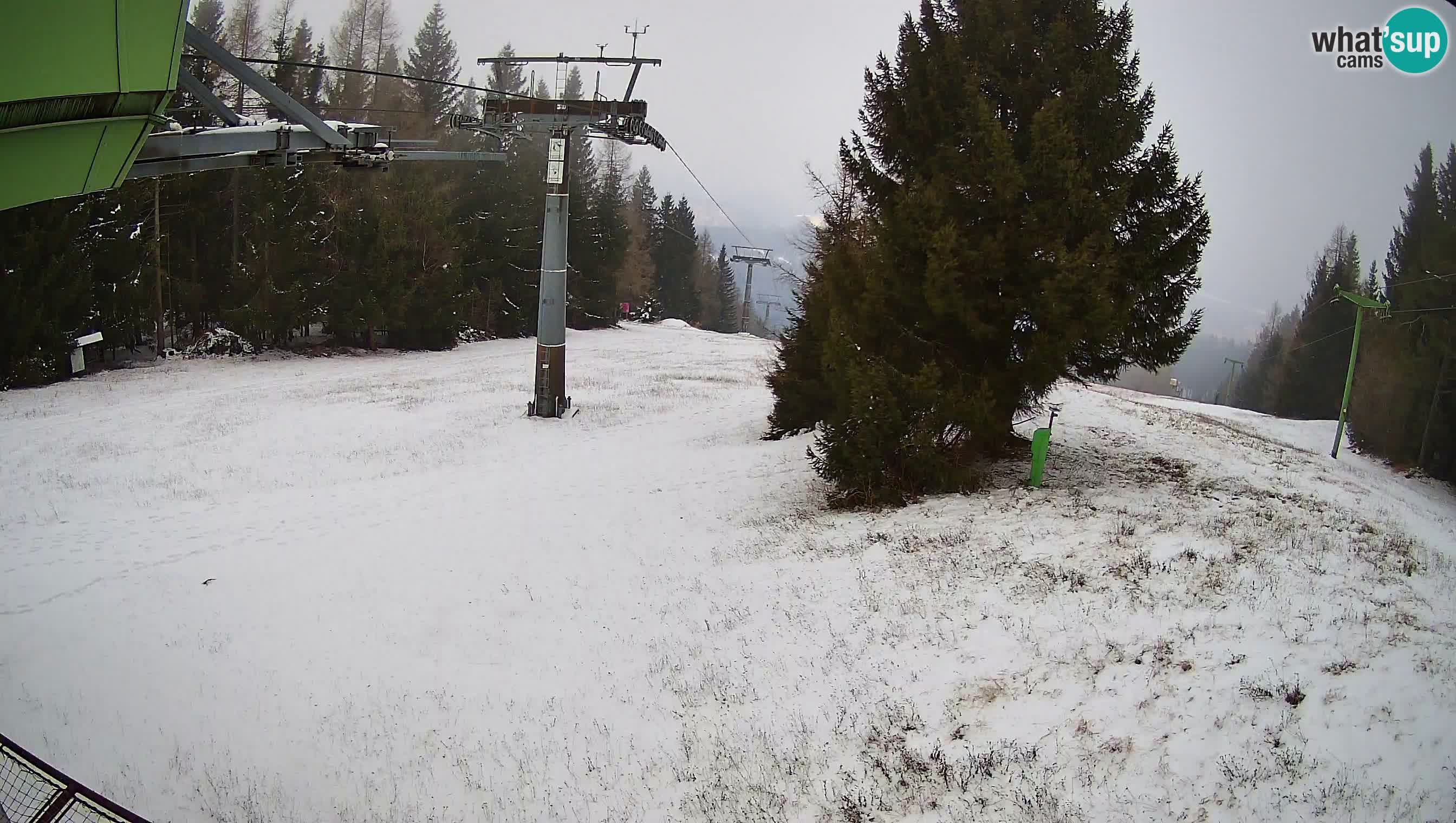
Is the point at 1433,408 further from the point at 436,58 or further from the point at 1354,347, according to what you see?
the point at 436,58

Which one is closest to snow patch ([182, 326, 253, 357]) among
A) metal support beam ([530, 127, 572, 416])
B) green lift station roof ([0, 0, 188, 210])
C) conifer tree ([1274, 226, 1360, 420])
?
metal support beam ([530, 127, 572, 416])

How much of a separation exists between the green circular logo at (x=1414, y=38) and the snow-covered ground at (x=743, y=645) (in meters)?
3.86

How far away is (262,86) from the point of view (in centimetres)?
788

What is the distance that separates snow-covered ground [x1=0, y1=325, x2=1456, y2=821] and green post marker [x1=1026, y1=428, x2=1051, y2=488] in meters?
0.43

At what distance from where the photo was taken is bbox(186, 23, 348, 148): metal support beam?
718cm

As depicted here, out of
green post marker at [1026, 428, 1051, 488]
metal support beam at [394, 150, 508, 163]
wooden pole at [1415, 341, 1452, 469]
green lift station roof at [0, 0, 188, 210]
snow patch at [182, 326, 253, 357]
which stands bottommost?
snow patch at [182, 326, 253, 357]

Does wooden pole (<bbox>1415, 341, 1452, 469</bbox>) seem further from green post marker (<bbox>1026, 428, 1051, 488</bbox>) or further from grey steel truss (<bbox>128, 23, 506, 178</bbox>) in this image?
grey steel truss (<bbox>128, 23, 506, 178</bbox>)

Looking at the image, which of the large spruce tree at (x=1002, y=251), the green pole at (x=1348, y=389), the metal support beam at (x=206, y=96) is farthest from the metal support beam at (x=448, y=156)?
the green pole at (x=1348, y=389)

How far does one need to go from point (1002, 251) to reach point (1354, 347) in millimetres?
17762

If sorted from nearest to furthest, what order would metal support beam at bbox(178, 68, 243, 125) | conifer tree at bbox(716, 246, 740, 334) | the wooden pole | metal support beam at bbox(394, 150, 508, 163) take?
metal support beam at bbox(178, 68, 243, 125) < the wooden pole < metal support beam at bbox(394, 150, 508, 163) < conifer tree at bbox(716, 246, 740, 334)

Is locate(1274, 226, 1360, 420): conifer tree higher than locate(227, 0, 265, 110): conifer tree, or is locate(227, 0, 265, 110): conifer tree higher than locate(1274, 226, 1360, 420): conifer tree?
locate(227, 0, 265, 110): conifer tree

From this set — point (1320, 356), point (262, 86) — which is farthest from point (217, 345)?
point (1320, 356)

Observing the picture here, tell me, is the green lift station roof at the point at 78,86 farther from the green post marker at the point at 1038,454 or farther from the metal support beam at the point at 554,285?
the metal support beam at the point at 554,285

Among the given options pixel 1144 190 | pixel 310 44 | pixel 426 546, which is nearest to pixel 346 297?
pixel 310 44
